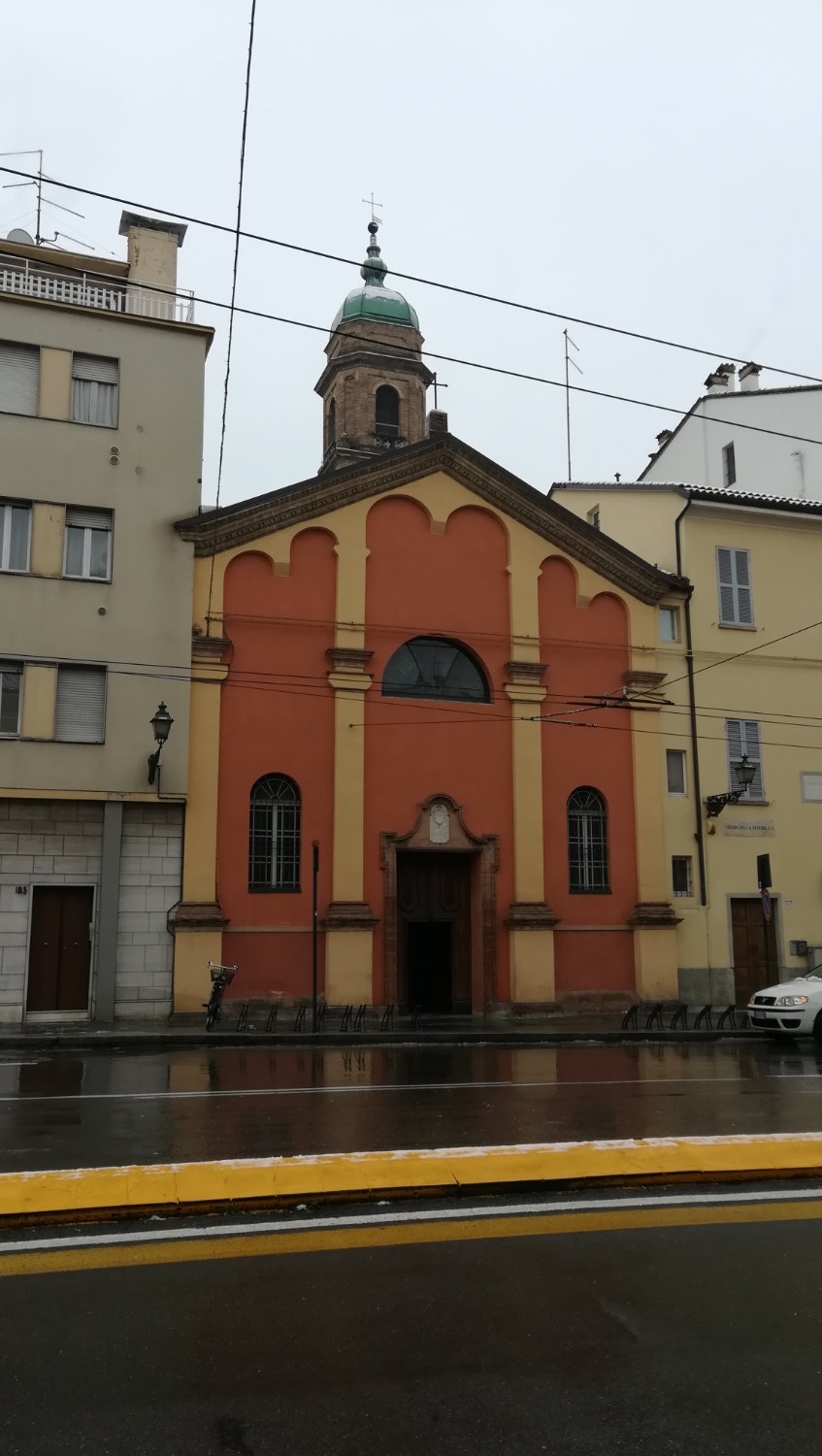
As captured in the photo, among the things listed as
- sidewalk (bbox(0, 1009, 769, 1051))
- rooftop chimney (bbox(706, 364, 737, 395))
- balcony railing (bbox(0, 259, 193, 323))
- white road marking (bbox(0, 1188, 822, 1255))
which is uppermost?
rooftop chimney (bbox(706, 364, 737, 395))

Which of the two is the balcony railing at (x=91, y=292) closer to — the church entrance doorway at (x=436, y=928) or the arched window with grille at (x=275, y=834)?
the arched window with grille at (x=275, y=834)

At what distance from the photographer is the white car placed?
17.7 metres

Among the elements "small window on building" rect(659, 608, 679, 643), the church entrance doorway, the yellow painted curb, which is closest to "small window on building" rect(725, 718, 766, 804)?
"small window on building" rect(659, 608, 679, 643)

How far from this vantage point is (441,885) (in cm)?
2277

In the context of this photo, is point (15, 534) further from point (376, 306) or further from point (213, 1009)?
point (376, 306)

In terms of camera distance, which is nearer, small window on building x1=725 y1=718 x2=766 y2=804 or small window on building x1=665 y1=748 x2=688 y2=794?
small window on building x1=665 y1=748 x2=688 y2=794

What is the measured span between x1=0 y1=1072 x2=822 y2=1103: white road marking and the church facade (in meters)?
7.84

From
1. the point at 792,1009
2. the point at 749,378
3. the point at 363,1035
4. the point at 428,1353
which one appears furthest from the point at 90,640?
the point at 749,378

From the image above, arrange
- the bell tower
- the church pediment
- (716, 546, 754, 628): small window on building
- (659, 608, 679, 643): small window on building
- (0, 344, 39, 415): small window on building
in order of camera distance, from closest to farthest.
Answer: (0, 344, 39, 415): small window on building, the church pediment, (659, 608, 679, 643): small window on building, (716, 546, 754, 628): small window on building, the bell tower

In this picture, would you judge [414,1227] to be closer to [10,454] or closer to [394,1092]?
[394,1092]

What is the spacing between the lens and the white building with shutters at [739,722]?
24078mm

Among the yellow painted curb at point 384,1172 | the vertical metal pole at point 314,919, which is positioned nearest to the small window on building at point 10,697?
the vertical metal pole at point 314,919

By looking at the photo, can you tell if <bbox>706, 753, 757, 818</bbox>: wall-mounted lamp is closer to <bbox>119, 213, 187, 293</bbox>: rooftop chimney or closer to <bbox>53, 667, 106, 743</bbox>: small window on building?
<bbox>53, 667, 106, 743</bbox>: small window on building

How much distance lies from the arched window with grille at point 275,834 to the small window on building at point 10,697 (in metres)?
4.42
